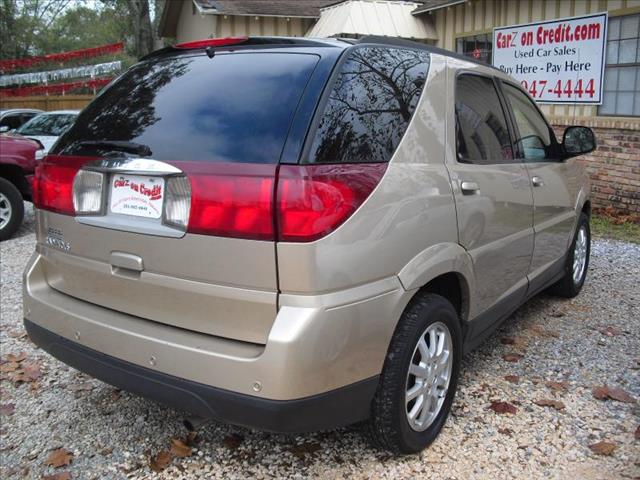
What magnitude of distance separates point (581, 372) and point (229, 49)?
281 centimetres

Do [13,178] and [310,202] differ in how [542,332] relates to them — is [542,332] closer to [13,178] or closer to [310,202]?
[310,202]

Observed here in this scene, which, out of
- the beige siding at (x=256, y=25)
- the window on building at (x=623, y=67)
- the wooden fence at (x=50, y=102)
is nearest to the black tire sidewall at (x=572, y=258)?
the window on building at (x=623, y=67)

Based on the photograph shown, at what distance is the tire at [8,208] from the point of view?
7.93 metres

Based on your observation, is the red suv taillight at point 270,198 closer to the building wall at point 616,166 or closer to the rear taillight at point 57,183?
the rear taillight at point 57,183

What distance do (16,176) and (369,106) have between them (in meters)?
7.01

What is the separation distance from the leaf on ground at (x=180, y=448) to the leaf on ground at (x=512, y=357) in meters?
2.12

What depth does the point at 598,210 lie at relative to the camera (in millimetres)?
9055

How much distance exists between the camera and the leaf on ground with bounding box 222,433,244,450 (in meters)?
3.01

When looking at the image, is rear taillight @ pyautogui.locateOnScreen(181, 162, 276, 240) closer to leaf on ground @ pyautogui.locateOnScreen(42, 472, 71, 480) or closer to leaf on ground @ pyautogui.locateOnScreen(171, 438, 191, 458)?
leaf on ground @ pyautogui.locateOnScreen(171, 438, 191, 458)

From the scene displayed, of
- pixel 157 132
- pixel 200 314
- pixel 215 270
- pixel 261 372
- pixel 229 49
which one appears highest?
pixel 229 49

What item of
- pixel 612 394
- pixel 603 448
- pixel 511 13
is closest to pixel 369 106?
pixel 603 448

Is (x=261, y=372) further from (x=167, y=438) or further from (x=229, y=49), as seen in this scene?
(x=229, y=49)

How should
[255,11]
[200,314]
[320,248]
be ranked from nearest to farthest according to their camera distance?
[320,248] < [200,314] < [255,11]

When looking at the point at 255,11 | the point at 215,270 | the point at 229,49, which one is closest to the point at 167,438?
the point at 215,270
